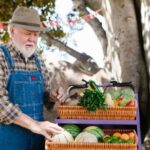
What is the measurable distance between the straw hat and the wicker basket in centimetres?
66

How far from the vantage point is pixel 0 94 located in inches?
131

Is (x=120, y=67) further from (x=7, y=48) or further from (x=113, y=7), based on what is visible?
(x=7, y=48)

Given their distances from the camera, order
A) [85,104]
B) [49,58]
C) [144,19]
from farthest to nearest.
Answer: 1. [49,58]
2. [144,19]
3. [85,104]

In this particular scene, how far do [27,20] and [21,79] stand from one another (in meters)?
0.47

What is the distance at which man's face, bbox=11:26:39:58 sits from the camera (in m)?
3.55

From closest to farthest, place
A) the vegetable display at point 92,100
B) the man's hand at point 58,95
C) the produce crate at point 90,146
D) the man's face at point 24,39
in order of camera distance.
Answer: the produce crate at point 90,146, the vegetable display at point 92,100, the man's face at point 24,39, the man's hand at point 58,95

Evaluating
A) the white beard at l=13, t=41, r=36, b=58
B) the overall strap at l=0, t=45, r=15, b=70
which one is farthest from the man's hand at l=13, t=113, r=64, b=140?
the white beard at l=13, t=41, r=36, b=58

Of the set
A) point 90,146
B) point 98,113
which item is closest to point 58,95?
point 98,113

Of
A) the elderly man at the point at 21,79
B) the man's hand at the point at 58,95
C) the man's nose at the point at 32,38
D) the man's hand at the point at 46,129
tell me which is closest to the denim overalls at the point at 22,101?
the elderly man at the point at 21,79

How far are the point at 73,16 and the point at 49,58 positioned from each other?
15.5ft

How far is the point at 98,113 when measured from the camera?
3.48 metres

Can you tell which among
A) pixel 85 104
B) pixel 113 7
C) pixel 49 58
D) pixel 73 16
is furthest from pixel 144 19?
pixel 73 16

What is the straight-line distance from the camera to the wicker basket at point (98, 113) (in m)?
3.45

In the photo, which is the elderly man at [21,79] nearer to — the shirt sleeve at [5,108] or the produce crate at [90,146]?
the shirt sleeve at [5,108]
